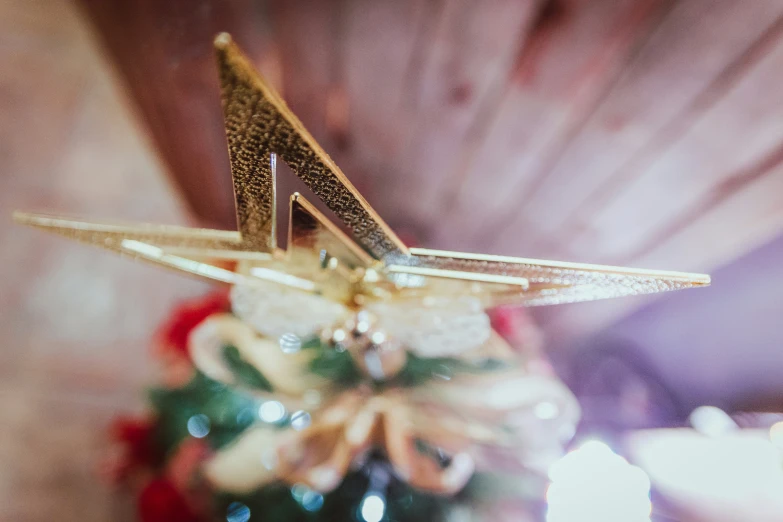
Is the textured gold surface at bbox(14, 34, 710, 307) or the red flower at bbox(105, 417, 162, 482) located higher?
the textured gold surface at bbox(14, 34, 710, 307)

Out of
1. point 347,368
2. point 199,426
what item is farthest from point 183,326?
point 347,368

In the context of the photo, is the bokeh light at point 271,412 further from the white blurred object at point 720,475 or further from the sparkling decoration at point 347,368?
the white blurred object at point 720,475

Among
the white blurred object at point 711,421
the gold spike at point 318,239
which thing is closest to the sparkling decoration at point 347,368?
the gold spike at point 318,239

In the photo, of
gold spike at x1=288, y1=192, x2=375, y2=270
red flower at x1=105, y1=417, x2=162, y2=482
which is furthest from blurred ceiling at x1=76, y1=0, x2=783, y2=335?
red flower at x1=105, y1=417, x2=162, y2=482

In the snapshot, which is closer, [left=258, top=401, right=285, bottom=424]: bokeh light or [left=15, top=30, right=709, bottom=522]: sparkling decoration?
[left=15, top=30, right=709, bottom=522]: sparkling decoration

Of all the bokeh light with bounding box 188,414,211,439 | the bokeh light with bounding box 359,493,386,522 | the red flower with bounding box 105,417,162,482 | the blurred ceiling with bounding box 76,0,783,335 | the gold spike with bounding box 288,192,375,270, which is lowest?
the red flower with bounding box 105,417,162,482

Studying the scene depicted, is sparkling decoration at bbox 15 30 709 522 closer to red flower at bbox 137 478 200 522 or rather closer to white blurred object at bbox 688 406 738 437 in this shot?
red flower at bbox 137 478 200 522

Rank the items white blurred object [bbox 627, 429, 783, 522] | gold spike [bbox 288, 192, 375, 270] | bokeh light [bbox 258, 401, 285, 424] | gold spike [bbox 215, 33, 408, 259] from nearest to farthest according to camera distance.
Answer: gold spike [bbox 215, 33, 408, 259] < gold spike [bbox 288, 192, 375, 270] < white blurred object [bbox 627, 429, 783, 522] < bokeh light [bbox 258, 401, 285, 424]
